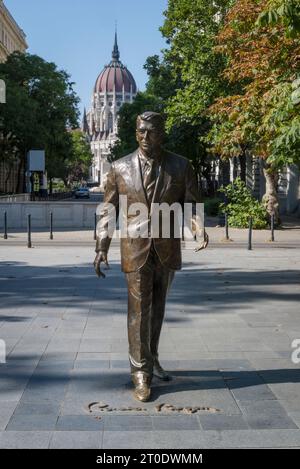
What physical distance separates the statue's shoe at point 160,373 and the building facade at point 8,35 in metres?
67.7

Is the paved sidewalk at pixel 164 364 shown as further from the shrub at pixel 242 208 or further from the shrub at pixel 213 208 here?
the shrub at pixel 213 208

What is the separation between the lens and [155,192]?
5.25m

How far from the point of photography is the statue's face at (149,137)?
521 centimetres

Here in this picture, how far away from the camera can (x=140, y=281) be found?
5.21m

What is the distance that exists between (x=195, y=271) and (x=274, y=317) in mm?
4894

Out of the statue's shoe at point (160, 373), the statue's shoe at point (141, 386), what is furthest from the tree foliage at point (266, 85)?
the statue's shoe at point (141, 386)

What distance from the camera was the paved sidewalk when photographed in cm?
436

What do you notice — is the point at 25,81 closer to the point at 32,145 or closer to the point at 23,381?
the point at 32,145

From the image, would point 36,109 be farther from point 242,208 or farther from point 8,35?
point 8,35

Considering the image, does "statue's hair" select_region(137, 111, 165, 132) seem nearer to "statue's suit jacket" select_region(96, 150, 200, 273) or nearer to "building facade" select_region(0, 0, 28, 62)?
"statue's suit jacket" select_region(96, 150, 200, 273)

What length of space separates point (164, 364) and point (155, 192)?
70.2 inches

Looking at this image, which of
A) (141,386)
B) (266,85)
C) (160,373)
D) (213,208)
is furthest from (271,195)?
(141,386)

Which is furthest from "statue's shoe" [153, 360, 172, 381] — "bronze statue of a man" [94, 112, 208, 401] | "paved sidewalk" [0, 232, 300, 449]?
"bronze statue of a man" [94, 112, 208, 401]

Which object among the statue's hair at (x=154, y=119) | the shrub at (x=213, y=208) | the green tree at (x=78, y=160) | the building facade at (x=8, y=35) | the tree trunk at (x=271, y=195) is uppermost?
the building facade at (x=8, y=35)
